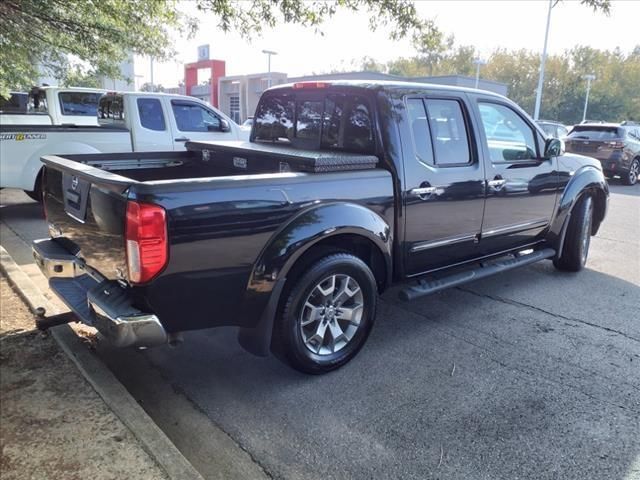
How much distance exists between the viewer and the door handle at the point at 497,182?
4508mm

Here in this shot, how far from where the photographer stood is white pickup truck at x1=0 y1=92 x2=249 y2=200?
24.6ft

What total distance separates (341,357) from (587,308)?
271 centimetres

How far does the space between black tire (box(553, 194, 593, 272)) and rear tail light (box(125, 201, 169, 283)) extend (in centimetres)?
454

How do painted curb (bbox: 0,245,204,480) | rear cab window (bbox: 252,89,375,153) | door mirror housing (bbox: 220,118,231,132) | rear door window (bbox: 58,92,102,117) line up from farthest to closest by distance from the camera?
1. rear door window (bbox: 58,92,102,117)
2. door mirror housing (bbox: 220,118,231,132)
3. rear cab window (bbox: 252,89,375,153)
4. painted curb (bbox: 0,245,204,480)

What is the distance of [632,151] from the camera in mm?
14195

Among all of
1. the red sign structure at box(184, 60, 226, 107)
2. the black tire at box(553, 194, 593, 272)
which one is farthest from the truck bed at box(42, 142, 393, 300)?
the red sign structure at box(184, 60, 226, 107)

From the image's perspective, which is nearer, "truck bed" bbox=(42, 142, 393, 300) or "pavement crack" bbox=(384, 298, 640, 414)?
"truck bed" bbox=(42, 142, 393, 300)

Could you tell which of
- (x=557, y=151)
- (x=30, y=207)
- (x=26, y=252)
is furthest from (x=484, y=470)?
(x=30, y=207)

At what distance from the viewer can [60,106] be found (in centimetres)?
1123

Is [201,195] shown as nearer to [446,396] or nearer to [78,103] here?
[446,396]

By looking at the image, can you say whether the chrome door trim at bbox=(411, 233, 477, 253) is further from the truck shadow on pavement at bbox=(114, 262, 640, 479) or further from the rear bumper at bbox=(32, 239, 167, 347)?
the rear bumper at bbox=(32, 239, 167, 347)

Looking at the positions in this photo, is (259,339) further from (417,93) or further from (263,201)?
(417,93)

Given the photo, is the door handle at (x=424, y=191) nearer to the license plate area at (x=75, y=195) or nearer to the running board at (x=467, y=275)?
the running board at (x=467, y=275)

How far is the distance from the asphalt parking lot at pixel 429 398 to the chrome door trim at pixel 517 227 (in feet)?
2.32
